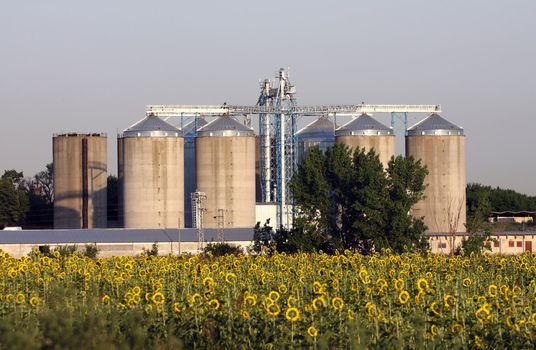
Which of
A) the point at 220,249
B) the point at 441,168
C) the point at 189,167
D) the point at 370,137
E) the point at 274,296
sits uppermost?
the point at 370,137

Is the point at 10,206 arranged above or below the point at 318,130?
below

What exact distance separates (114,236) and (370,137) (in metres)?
22.2

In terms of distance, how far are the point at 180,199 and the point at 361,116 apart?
53.9ft

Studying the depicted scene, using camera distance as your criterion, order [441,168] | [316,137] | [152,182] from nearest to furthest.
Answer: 1. [152,182]
2. [441,168]
3. [316,137]

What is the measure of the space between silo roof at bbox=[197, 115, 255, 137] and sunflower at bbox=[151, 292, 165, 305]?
67.5 m

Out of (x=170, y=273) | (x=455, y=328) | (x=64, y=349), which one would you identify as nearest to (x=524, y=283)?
(x=170, y=273)

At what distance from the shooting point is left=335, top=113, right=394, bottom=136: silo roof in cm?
9088

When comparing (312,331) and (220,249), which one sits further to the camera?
(220,249)

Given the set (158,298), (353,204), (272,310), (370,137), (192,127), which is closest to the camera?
(272,310)

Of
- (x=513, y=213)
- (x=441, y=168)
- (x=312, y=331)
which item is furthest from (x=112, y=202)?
(x=312, y=331)

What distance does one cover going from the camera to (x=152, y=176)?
86688 millimetres

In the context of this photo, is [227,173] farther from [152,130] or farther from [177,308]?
[177,308]

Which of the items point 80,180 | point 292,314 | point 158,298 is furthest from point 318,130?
point 292,314

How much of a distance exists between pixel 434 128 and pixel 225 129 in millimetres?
16707
